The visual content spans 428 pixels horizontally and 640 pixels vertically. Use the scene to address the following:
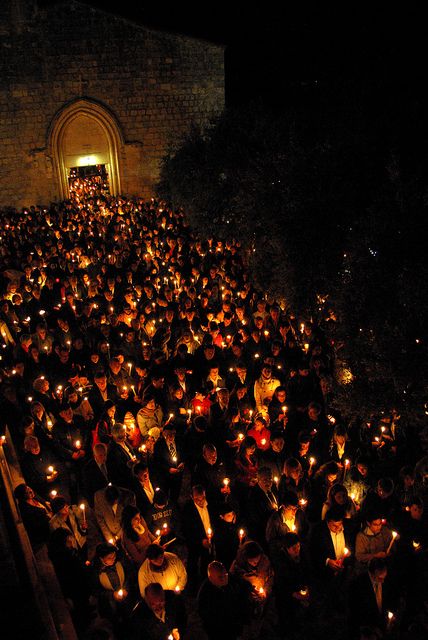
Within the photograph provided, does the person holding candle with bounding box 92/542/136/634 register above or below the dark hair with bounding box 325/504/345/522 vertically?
below

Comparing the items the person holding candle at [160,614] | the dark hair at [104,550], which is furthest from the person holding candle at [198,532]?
the dark hair at [104,550]

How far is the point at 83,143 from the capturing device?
26062 mm

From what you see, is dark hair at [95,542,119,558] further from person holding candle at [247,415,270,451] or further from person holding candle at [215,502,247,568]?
person holding candle at [247,415,270,451]

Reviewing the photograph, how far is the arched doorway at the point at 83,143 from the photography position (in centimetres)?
2488

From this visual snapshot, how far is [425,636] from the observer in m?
4.44

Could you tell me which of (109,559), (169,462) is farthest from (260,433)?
(109,559)

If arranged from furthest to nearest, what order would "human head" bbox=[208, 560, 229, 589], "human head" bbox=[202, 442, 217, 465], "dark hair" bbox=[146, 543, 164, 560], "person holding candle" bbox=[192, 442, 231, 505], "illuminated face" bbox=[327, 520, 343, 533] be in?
"human head" bbox=[202, 442, 217, 465], "person holding candle" bbox=[192, 442, 231, 505], "illuminated face" bbox=[327, 520, 343, 533], "dark hair" bbox=[146, 543, 164, 560], "human head" bbox=[208, 560, 229, 589]

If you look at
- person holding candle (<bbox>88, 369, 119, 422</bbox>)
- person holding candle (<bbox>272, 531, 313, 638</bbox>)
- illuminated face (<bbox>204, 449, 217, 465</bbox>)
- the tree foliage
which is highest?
the tree foliage

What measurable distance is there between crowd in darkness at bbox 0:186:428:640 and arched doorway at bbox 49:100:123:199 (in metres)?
16.7

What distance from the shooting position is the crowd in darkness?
457cm

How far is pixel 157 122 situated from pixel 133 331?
19.5 meters

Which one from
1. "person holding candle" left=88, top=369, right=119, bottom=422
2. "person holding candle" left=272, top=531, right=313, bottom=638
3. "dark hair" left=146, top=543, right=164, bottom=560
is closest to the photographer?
"dark hair" left=146, top=543, right=164, bottom=560

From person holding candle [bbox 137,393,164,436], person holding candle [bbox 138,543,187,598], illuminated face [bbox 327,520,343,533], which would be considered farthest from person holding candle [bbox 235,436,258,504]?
person holding candle [bbox 138,543,187,598]

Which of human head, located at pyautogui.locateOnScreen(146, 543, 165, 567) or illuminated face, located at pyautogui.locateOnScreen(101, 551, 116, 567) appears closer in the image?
human head, located at pyautogui.locateOnScreen(146, 543, 165, 567)
